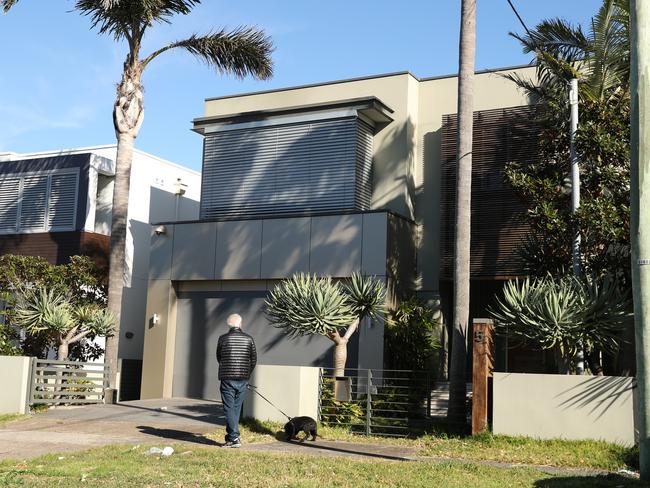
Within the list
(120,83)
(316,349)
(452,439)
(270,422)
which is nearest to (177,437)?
(270,422)

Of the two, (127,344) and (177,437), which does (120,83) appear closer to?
(127,344)

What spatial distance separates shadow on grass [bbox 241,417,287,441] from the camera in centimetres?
1324

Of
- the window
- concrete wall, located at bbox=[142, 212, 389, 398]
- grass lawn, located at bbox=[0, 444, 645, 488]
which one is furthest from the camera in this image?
the window

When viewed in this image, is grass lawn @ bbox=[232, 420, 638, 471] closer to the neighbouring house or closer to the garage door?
the garage door

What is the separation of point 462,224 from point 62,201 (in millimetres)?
13844

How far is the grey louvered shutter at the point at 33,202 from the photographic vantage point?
24.7 m

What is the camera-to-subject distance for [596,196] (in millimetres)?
15625

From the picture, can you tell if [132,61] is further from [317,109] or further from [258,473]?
[258,473]

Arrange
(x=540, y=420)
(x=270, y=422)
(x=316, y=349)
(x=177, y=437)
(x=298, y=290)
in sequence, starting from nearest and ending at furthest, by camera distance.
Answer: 1. (x=540, y=420)
2. (x=177, y=437)
3. (x=270, y=422)
4. (x=298, y=290)
5. (x=316, y=349)

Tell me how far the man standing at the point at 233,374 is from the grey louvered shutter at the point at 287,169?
8518 mm

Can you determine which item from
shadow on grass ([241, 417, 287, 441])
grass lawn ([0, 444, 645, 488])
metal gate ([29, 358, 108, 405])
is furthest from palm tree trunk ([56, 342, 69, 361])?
grass lawn ([0, 444, 645, 488])

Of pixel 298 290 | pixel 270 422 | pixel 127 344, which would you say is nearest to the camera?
pixel 270 422

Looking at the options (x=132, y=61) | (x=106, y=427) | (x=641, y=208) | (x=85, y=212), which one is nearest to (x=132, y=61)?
(x=132, y=61)

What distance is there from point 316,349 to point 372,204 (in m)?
3.83
